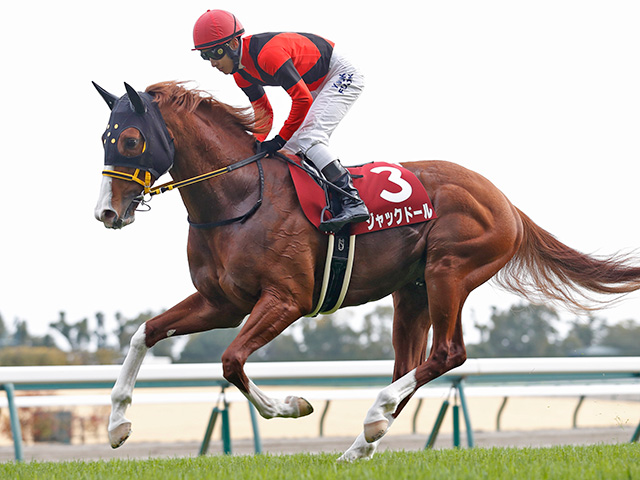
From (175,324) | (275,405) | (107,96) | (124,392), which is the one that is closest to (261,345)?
(275,405)

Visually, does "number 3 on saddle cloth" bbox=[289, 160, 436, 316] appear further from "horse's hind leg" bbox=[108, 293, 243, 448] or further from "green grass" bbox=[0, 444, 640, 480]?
"green grass" bbox=[0, 444, 640, 480]

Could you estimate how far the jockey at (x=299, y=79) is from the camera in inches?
149

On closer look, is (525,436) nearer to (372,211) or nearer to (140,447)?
(140,447)

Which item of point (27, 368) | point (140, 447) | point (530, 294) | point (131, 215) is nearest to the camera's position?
point (131, 215)

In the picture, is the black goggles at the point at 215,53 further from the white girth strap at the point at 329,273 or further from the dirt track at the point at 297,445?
the dirt track at the point at 297,445

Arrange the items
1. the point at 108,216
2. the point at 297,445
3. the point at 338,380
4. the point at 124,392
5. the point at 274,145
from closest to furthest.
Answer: the point at 108,216, the point at 124,392, the point at 274,145, the point at 338,380, the point at 297,445

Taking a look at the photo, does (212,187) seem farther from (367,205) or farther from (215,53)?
(367,205)

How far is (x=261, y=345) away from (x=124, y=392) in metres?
0.78

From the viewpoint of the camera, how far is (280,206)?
12.4ft

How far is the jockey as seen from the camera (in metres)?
3.78

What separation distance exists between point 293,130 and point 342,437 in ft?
11.8

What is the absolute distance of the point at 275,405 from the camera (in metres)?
3.57

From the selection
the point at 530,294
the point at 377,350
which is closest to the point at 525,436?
the point at 530,294

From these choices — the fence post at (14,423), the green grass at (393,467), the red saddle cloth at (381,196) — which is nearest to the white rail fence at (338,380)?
the fence post at (14,423)
